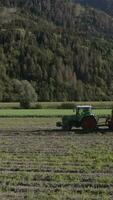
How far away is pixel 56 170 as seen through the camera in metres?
16.7

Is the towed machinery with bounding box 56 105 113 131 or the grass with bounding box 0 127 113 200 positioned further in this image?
the towed machinery with bounding box 56 105 113 131

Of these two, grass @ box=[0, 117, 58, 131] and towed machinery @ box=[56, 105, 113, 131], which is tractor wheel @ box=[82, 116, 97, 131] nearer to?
towed machinery @ box=[56, 105, 113, 131]

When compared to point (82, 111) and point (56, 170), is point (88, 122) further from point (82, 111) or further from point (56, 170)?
point (56, 170)

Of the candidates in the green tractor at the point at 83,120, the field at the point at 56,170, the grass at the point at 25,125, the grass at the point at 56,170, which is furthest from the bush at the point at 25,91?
the grass at the point at 56,170

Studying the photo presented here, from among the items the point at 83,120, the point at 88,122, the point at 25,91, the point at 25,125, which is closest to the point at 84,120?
the point at 83,120

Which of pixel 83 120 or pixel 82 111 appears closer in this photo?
pixel 83 120

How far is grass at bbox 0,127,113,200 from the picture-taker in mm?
12961

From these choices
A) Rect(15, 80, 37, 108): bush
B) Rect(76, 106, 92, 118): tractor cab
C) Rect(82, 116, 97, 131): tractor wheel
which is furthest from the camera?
Rect(15, 80, 37, 108): bush

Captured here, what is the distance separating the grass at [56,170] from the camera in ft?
42.5

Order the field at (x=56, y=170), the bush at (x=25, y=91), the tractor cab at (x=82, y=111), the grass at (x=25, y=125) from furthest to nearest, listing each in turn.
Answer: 1. the bush at (x=25, y=91)
2. the grass at (x=25, y=125)
3. the tractor cab at (x=82, y=111)
4. the field at (x=56, y=170)

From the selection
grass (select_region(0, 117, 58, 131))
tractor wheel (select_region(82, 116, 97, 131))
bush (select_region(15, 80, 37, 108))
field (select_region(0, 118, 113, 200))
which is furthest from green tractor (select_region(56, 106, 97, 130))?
bush (select_region(15, 80, 37, 108))

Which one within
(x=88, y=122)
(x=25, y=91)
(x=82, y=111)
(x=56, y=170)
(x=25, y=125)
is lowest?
(x=25, y=91)

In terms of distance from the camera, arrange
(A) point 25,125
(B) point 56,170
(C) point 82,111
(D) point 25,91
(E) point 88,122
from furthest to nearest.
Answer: (D) point 25,91 → (A) point 25,125 → (C) point 82,111 → (E) point 88,122 → (B) point 56,170

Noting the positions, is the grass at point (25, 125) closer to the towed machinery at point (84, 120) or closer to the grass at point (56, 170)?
the towed machinery at point (84, 120)
